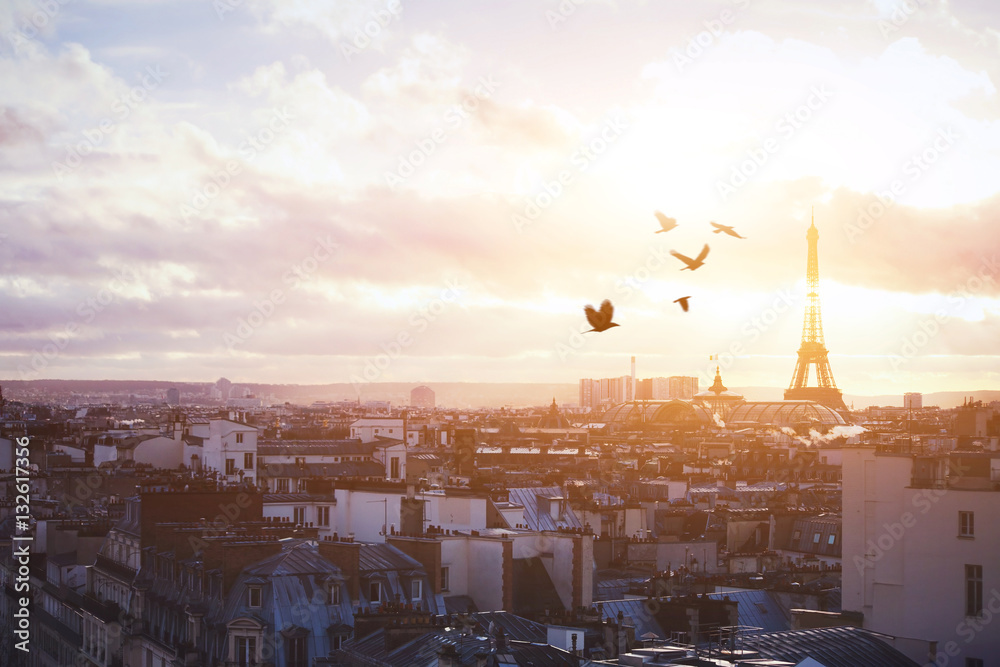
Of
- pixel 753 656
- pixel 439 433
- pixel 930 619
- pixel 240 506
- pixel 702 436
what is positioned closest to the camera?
pixel 753 656

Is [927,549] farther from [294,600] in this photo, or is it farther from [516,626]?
[294,600]

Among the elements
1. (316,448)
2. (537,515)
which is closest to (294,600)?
(537,515)

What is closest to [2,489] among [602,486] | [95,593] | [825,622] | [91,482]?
[91,482]

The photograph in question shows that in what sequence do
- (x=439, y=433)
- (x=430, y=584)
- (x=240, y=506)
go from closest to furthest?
(x=430, y=584) < (x=240, y=506) < (x=439, y=433)

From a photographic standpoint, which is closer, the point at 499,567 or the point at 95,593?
the point at 499,567

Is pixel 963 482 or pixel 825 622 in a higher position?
pixel 963 482

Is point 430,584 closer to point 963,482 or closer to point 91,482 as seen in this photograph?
point 963,482

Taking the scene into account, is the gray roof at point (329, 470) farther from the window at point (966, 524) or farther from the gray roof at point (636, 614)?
the window at point (966, 524)
